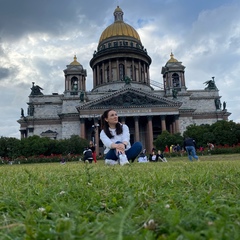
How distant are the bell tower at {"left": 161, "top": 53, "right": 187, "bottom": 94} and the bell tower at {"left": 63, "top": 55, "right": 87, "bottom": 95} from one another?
16.0 meters

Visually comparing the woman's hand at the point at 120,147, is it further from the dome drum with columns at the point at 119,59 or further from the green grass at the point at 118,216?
the dome drum with columns at the point at 119,59

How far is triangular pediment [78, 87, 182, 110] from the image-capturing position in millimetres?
47594

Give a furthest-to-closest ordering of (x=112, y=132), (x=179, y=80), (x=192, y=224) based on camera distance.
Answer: (x=179, y=80) → (x=112, y=132) → (x=192, y=224)

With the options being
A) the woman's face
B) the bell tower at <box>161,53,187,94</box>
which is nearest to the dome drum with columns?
the bell tower at <box>161,53,187,94</box>

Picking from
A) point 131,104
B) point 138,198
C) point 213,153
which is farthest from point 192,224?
point 131,104

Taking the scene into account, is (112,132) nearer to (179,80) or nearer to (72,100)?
(72,100)

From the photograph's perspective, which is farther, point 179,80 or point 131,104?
point 179,80

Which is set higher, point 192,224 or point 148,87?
point 148,87

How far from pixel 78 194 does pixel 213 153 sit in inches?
1240

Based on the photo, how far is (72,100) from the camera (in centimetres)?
5191

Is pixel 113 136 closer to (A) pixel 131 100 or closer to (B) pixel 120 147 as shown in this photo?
(B) pixel 120 147

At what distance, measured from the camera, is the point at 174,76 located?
55156 millimetres

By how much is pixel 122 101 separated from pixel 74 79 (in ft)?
38.5

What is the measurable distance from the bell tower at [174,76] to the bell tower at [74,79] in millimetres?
15968
